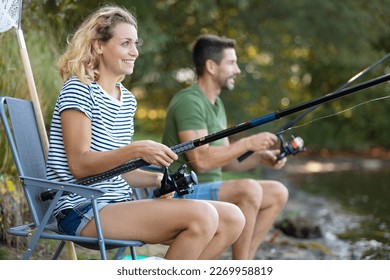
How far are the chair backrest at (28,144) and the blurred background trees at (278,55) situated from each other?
10.6 ft

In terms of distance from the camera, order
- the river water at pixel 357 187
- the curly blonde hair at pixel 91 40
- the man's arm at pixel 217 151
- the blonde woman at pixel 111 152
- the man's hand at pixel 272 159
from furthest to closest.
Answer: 1. the river water at pixel 357 187
2. the man's hand at pixel 272 159
3. the man's arm at pixel 217 151
4. the curly blonde hair at pixel 91 40
5. the blonde woman at pixel 111 152

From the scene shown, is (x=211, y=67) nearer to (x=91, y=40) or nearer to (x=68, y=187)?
(x=91, y=40)

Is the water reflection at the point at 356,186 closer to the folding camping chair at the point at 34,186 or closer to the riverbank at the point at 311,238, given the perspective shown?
the riverbank at the point at 311,238

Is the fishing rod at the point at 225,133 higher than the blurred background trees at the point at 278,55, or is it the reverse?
the blurred background trees at the point at 278,55

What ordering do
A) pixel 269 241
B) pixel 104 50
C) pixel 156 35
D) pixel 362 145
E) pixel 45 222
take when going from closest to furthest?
1. pixel 45 222
2. pixel 104 50
3. pixel 269 241
4. pixel 156 35
5. pixel 362 145

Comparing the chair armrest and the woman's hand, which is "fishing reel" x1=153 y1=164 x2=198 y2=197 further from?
the chair armrest

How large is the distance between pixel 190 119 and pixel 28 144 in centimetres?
91

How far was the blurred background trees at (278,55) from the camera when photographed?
28.0 ft

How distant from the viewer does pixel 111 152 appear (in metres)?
2.50

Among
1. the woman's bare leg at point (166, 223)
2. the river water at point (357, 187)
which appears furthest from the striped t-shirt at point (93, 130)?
the river water at point (357, 187)

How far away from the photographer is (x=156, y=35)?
7445 millimetres
